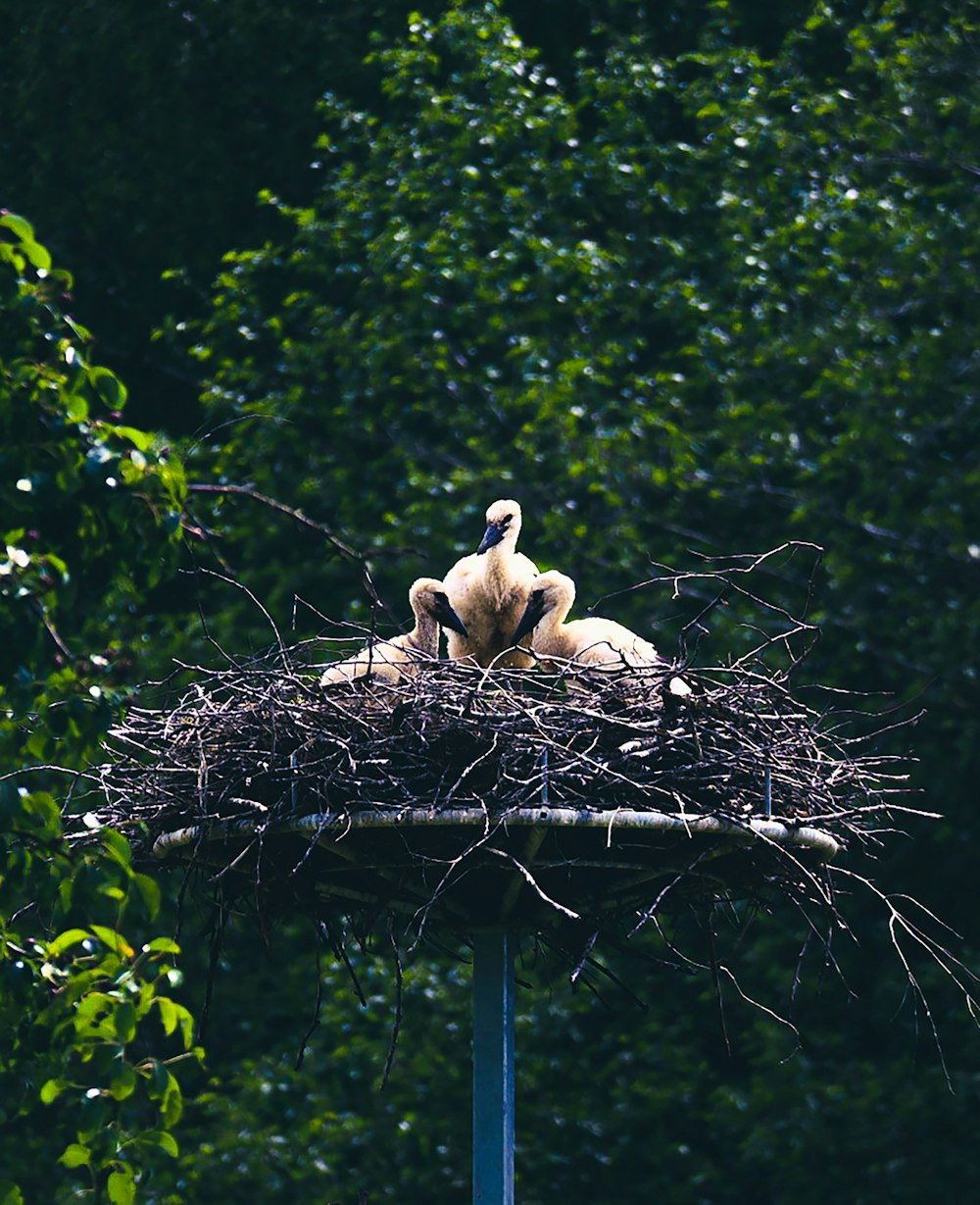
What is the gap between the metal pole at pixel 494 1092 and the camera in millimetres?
5312

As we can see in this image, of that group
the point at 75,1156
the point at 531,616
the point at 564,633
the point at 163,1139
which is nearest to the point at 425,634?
the point at 531,616

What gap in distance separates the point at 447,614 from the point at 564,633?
349 millimetres

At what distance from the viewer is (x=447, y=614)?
630 cm

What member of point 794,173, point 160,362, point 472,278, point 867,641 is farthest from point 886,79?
point 160,362

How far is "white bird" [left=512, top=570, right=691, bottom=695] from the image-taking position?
595 centimetres

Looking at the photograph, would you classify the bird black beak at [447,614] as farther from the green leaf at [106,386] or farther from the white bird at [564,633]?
the green leaf at [106,386]

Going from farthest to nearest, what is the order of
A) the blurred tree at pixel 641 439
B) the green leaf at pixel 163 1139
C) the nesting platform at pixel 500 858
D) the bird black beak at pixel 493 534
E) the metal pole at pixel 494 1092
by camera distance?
the blurred tree at pixel 641 439, the bird black beak at pixel 493 534, the metal pole at pixel 494 1092, the green leaf at pixel 163 1139, the nesting platform at pixel 500 858

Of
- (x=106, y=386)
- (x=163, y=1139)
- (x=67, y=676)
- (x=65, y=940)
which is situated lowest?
(x=163, y=1139)

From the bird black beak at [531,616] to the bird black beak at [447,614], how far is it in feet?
0.50

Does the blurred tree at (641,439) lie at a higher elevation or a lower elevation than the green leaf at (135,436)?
higher

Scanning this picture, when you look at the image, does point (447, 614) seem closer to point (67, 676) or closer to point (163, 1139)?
point (67, 676)

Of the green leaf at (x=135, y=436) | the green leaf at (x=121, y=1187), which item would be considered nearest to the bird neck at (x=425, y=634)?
the green leaf at (x=135, y=436)

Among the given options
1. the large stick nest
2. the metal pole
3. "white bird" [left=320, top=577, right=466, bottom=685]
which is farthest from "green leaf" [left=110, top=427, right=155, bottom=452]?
the metal pole

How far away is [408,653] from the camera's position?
18.8 ft
